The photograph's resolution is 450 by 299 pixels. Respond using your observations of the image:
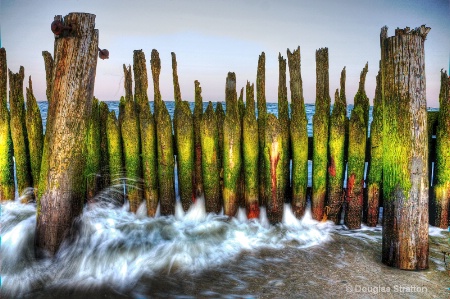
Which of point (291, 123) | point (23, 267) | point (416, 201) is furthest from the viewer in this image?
point (291, 123)

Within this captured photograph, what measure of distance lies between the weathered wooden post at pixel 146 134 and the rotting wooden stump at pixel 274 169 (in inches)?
55.8

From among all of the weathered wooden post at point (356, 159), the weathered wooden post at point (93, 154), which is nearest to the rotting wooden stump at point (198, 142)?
the weathered wooden post at point (93, 154)

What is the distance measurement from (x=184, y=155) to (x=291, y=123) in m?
1.38

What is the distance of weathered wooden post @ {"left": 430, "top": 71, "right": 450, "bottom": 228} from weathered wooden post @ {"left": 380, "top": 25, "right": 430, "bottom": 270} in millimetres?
1279

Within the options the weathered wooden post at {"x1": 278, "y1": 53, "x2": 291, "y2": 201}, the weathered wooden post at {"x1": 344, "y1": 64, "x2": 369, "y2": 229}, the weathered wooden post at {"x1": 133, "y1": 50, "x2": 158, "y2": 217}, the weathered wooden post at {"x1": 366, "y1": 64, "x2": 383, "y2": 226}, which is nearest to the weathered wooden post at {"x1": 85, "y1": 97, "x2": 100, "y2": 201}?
the weathered wooden post at {"x1": 133, "y1": 50, "x2": 158, "y2": 217}

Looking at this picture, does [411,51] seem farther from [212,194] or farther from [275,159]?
[212,194]

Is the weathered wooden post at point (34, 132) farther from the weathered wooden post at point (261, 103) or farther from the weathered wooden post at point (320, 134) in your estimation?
the weathered wooden post at point (320, 134)

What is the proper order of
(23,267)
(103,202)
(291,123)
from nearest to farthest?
(23,267) → (291,123) → (103,202)

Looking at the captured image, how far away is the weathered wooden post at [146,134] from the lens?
4.92m

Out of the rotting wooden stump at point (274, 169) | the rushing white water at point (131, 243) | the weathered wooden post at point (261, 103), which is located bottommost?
the rushing white water at point (131, 243)

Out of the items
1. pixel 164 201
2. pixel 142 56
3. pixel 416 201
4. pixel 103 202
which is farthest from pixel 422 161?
pixel 103 202

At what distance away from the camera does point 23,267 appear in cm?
387

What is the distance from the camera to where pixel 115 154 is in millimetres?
5066

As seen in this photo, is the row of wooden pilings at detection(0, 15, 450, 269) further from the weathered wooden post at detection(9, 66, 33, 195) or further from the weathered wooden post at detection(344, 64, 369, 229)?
the weathered wooden post at detection(9, 66, 33, 195)
